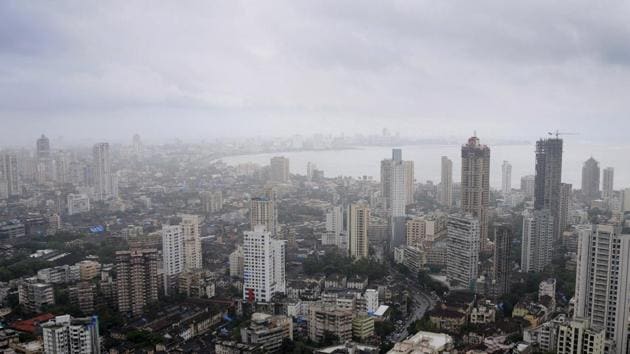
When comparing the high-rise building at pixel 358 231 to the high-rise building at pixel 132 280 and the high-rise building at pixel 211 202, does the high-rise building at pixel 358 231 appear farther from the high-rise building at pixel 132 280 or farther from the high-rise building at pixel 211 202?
the high-rise building at pixel 211 202

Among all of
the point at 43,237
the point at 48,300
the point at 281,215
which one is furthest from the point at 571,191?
the point at 43,237

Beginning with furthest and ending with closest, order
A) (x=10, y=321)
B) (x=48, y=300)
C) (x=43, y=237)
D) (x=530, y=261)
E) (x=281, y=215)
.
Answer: (x=281, y=215) → (x=43, y=237) → (x=530, y=261) → (x=48, y=300) → (x=10, y=321)

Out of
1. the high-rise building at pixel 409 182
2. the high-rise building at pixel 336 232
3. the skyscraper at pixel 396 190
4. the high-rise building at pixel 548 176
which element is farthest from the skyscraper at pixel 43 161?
the high-rise building at pixel 548 176

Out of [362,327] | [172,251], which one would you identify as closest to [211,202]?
[172,251]

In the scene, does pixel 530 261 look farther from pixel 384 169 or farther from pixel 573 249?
pixel 384 169

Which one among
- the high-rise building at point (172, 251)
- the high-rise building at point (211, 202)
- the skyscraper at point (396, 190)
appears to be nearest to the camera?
the high-rise building at point (172, 251)

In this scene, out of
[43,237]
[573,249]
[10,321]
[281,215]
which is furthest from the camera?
[281,215]

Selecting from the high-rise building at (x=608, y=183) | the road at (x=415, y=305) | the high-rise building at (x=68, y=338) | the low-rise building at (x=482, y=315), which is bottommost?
the road at (x=415, y=305)
